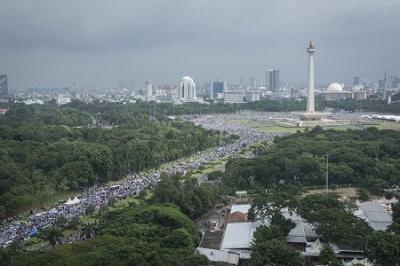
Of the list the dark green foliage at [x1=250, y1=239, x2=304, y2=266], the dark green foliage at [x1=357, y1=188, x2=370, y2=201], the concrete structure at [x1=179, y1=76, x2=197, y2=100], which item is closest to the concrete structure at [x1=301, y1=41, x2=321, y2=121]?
the dark green foliage at [x1=357, y1=188, x2=370, y2=201]

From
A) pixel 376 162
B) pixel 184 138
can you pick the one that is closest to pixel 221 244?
pixel 376 162

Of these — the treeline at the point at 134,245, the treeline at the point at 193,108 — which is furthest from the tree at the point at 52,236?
the treeline at the point at 193,108

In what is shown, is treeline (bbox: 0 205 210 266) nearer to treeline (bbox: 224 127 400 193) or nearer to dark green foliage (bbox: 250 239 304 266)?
dark green foliage (bbox: 250 239 304 266)

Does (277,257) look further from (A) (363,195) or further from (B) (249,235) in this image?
(A) (363,195)

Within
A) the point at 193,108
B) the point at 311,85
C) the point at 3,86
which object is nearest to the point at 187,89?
the point at 193,108

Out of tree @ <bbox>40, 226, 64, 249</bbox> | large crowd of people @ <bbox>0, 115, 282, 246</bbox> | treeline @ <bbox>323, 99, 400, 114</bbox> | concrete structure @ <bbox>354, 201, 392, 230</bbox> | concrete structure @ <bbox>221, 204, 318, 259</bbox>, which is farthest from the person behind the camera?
treeline @ <bbox>323, 99, 400, 114</bbox>

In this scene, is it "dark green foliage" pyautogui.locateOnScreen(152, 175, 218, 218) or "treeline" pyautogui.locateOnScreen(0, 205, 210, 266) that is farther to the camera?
"dark green foliage" pyautogui.locateOnScreen(152, 175, 218, 218)
